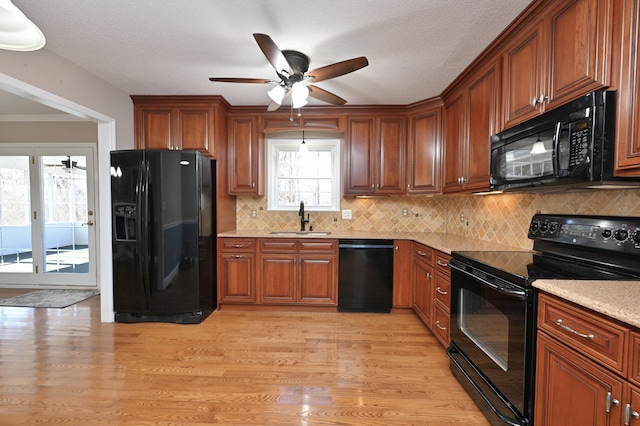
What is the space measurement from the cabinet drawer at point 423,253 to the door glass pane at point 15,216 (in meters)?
5.29

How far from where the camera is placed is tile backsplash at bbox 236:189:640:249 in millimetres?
2256

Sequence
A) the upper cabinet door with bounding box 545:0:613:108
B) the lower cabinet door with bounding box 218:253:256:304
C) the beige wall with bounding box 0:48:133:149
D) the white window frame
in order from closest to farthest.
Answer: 1. the upper cabinet door with bounding box 545:0:613:108
2. the beige wall with bounding box 0:48:133:149
3. the lower cabinet door with bounding box 218:253:256:304
4. the white window frame

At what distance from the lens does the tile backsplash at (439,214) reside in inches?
88.8

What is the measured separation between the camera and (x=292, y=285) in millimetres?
3328

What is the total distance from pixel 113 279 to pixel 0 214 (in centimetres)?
288

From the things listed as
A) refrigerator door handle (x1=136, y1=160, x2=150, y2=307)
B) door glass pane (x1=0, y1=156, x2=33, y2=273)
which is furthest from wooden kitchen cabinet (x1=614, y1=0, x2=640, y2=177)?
door glass pane (x1=0, y1=156, x2=33, y2=273)

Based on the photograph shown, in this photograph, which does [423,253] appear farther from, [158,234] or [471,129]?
[158,234]

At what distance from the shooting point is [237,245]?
3348 millimetres

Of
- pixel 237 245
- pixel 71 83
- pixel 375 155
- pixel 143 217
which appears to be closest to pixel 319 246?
pixel 237 245

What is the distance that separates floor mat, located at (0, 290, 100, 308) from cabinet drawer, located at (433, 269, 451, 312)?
4134 mm

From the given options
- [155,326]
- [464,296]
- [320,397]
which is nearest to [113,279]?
[155,326]

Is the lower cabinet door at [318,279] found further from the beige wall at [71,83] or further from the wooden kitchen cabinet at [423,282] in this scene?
the beige wall at [71,83]

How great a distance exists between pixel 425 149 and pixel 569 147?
201 cm

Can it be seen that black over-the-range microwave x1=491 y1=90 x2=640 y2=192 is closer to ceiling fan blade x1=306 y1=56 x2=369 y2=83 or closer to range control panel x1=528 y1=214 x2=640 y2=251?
range control panel x1=528 y1=214 x2=640 y2=251
